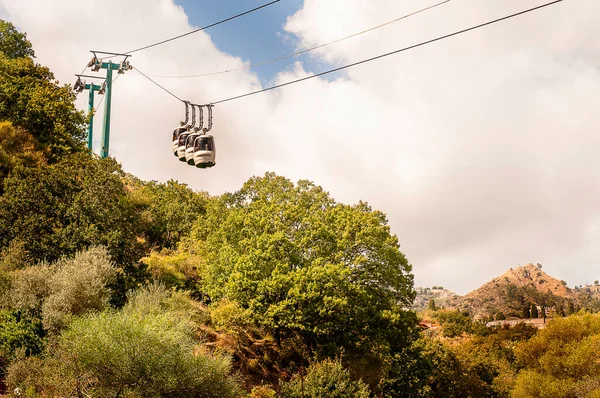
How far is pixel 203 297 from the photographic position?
112 feet

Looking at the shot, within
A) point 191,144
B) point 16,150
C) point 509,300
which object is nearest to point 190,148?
point 191,144

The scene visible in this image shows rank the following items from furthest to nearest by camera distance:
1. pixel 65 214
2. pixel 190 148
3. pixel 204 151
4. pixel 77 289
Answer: pixel 65 214 → pixel 77 289 → pixel 190 148 → pixel 204 151

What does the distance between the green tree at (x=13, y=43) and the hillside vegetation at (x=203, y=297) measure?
4.42m

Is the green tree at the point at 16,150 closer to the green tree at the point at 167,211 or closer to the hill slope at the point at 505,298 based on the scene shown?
the green tree at the point at 167,211

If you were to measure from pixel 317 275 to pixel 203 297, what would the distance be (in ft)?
32.5

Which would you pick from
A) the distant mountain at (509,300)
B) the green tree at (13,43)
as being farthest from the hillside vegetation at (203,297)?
the distant mountain at (509,300)

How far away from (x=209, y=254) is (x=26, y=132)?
15.9 metres

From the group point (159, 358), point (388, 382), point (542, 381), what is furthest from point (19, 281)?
point (542, 381)

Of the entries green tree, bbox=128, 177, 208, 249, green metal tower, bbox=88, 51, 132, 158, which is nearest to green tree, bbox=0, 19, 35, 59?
green metal tower, bbox=88, 51, 132, 158

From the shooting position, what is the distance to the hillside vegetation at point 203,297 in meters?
20.2

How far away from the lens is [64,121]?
39.6 m

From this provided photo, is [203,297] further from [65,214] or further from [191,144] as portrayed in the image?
[191,144]

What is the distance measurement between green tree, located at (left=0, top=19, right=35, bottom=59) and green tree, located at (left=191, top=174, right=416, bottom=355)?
26.3 meters

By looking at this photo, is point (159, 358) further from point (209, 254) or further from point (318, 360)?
point (209, 254)
